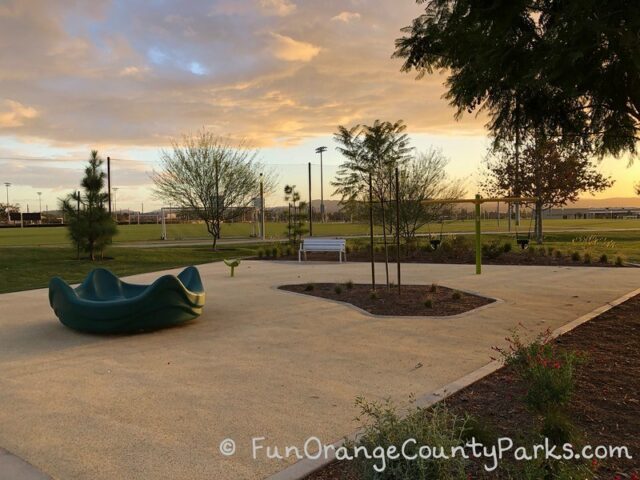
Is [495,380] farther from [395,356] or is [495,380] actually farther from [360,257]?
[360,257]

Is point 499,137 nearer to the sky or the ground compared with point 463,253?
nearer to the sky

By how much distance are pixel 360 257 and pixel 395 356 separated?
39.6 ft

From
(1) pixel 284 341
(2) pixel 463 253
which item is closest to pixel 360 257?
(2) pixel 463 253

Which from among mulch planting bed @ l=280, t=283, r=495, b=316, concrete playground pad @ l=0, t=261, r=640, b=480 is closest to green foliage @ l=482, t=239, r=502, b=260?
mulch planting bed @ l=280, t=283, r=495, b=316

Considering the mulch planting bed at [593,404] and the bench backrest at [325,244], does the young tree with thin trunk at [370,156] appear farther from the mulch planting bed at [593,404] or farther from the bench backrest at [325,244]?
the mulch planting bed at [593,404]

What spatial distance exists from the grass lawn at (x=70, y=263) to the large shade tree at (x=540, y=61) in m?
10.3

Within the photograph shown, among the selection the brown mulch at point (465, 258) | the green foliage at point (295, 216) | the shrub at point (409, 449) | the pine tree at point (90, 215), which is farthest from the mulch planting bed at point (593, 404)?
the pine tree at point (90, 215)

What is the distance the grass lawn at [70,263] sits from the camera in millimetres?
13492

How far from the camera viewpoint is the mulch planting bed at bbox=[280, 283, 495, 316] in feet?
25.5

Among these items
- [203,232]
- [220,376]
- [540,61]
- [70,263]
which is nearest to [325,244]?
[70,263]

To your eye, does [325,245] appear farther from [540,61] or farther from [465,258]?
[540,61]

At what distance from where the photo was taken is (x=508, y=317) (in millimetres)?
7254

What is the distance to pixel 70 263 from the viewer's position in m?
17.9

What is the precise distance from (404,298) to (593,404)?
16.1ft
